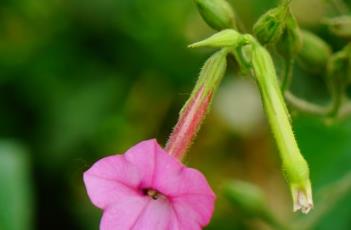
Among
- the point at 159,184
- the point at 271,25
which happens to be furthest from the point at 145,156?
the point at 271,25

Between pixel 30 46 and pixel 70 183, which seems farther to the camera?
pixel 30 46

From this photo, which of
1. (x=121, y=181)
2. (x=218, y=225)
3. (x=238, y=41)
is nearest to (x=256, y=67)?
(x=238, y=41)

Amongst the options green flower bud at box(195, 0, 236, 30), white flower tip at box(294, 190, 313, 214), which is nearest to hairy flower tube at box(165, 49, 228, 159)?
green flower bud at box(195, 0, 236, 30)

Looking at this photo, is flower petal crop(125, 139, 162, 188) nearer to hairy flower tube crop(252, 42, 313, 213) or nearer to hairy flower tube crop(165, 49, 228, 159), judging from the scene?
hairy flower tube crop(165, 49, 228, 159)

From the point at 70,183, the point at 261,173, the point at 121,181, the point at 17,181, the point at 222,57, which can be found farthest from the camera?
the point at 261,173

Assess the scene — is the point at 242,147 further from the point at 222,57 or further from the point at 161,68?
the point at 222,57

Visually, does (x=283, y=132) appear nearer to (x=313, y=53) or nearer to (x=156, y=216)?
(x=156, y=216)
